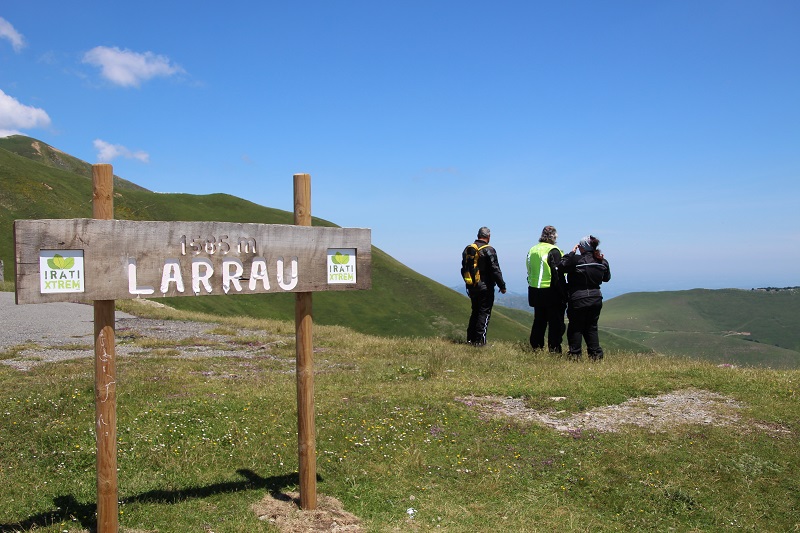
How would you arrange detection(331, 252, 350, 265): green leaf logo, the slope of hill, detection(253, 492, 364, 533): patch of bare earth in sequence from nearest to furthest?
detection(253, 492, 364, 533): patch of bare earth < detection(331, 252, 350, 265): green leaf logo < the slope of hill

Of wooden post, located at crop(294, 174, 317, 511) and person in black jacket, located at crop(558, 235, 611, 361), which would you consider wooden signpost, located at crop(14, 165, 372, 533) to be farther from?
person in black jacket, located at crop(558, 235, 611, 361)

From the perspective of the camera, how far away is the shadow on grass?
227 inches

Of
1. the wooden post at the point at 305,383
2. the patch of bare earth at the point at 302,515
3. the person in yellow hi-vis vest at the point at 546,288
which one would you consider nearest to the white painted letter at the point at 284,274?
the wooden post at the point at 305,383

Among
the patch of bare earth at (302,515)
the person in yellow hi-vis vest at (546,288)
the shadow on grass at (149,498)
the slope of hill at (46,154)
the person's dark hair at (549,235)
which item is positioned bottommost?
the patch of bare earth at (302,515)

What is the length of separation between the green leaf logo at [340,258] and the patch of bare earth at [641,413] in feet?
13.9

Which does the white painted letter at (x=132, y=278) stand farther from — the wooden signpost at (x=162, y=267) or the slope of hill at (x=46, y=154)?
the slope of hill at (x=46, y=154)

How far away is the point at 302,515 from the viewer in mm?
6188

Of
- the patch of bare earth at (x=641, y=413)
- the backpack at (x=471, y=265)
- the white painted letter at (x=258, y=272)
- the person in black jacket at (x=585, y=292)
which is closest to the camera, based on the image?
the white painted letter at (x=258, y=272)

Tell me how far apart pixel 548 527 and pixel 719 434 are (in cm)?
398

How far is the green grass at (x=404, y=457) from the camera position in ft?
20.7

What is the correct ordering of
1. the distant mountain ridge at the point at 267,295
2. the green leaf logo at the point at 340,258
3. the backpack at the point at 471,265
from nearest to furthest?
the green leaf logo at the point at 340,258, the backpack at the point at 471,265, the distant mountain ridge at the point at 267,295

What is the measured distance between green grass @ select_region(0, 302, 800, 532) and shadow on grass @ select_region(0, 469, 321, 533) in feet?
0.08

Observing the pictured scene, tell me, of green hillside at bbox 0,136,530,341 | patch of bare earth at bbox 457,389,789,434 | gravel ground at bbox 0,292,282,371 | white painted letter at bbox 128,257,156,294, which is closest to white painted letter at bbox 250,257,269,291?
white painted letter at bbox 128,257,156,294

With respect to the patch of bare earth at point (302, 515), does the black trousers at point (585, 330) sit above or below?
above
